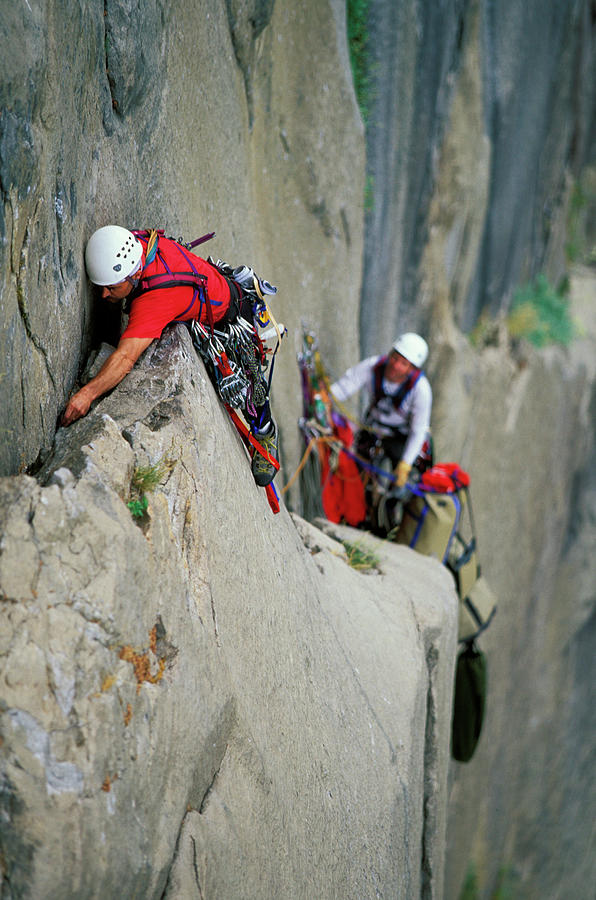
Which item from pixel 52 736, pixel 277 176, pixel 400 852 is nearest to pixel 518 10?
pixel 277 176

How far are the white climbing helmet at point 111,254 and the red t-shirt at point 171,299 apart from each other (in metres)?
0.10

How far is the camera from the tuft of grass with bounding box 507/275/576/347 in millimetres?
9875

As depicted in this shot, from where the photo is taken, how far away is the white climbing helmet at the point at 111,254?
2.95 meters

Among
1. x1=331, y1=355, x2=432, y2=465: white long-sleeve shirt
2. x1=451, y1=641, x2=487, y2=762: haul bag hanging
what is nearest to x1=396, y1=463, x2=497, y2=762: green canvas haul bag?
x1=451, y1=641, x2=487, y2=762: haul bag hanging

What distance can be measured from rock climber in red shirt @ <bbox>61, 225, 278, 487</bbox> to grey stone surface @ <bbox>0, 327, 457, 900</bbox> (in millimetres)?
81

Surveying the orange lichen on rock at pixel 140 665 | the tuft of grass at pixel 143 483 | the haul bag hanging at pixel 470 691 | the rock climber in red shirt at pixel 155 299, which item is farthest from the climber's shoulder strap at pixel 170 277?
the haul bag hanging at pixel 470 691

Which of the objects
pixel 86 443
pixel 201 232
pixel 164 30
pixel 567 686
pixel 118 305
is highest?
pixel 164 30

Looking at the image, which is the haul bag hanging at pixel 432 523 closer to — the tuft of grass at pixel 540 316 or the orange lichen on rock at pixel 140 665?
the orange lichen on rock at pixel 140 665

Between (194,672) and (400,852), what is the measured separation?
2.06m

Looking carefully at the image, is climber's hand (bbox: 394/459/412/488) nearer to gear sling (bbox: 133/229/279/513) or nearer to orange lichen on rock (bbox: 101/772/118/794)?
gear sling (bbox: 133/229/279/513)

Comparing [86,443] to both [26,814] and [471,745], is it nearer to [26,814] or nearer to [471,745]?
[26,814]

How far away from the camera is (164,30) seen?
343 cm

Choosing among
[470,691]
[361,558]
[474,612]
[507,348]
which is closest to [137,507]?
[361,558]

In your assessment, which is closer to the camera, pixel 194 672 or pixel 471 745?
pixel 194 672
